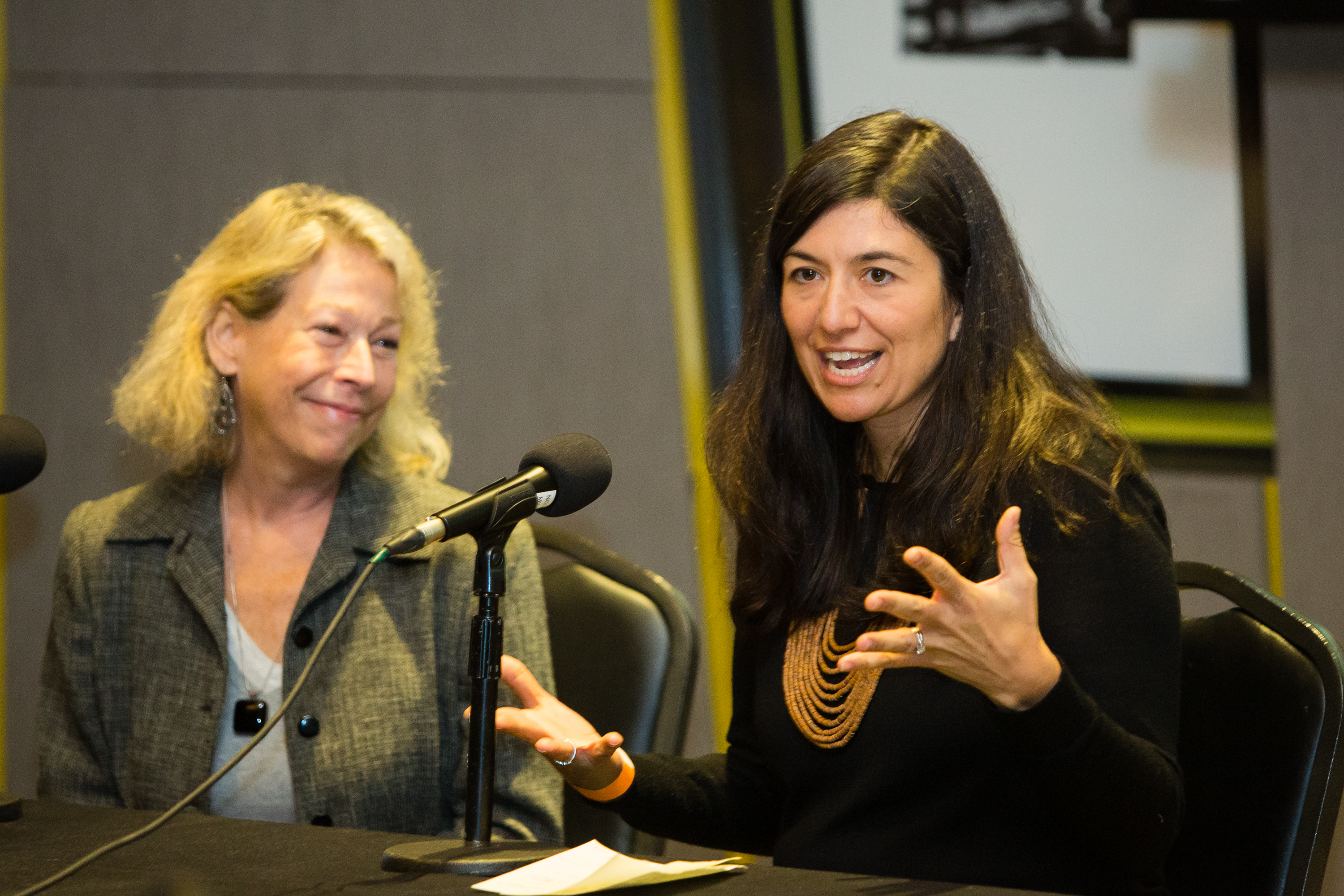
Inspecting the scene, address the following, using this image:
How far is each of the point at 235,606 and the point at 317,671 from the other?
205mm

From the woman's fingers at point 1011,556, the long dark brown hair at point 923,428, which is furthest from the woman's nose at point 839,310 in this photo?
the woman's fingers at point 1011,556

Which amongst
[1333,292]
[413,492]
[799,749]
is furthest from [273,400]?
[1333,292]

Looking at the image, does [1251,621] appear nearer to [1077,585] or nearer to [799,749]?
[1077,585]

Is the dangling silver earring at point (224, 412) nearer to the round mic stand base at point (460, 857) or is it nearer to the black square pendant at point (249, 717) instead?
the black square pendant at point (249, 717)

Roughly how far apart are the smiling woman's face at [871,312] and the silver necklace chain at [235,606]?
104cm

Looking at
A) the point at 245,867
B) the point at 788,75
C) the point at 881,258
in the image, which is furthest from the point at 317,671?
the point at 788,75

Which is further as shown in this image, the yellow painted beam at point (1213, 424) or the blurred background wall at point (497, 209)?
the yellow painted beam at point (1213, 424)

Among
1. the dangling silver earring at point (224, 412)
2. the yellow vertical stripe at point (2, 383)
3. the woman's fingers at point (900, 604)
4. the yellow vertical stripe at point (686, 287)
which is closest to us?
the woman's fingers at point (900, 604)

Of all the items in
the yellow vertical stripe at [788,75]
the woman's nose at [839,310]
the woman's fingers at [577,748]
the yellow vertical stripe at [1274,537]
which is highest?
the yellow vertical stripe at [788,75]

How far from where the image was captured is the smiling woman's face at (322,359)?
2135mm

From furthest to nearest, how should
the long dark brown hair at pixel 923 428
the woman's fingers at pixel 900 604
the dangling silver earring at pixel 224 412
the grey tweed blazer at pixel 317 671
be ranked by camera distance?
the dangling silver earring at pixel 224 412
the grey tweed blazer at pixel 317 671
the long dark brown hair at pixel 923 428
the woman's fingers at pixel 900 604

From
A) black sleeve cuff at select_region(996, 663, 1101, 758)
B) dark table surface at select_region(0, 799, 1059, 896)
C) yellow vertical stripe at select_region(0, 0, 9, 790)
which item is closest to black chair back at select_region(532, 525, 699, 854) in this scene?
dark table surface at select_region(0, 799, 1059, 896)

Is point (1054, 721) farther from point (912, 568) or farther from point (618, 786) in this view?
point (618, 786)

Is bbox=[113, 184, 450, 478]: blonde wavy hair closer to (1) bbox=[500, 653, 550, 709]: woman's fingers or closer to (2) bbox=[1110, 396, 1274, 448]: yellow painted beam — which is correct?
(1) bbox=[500, 653, 550, 709]: woman's fingers
